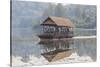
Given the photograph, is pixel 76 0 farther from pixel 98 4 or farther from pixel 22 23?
pixel 22 23

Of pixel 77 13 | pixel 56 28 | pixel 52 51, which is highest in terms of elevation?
pixel 77 13

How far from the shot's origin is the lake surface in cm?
156

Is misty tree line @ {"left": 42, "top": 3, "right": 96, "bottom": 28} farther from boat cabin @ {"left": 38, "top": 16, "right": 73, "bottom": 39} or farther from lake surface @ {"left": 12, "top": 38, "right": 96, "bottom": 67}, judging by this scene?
lake surface @ {"left": 12, "top": 38, "right": 96, "bottom": 67}

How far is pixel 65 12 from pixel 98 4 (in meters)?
0.35

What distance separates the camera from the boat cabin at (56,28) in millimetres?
1624

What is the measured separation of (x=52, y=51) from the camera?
1.65 m

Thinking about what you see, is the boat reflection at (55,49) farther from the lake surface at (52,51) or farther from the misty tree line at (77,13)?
the misty tree line at (77,13)

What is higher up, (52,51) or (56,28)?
(56,28)

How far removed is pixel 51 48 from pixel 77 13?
0.41 meters

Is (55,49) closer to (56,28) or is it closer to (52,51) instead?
(52,51)

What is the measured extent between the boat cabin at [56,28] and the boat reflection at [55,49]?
53mm

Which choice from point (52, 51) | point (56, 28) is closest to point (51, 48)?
point (52, 51)

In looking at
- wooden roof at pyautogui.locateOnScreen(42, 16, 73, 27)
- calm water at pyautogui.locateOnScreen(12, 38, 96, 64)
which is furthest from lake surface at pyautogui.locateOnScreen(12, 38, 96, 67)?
wooden roof at pyautogui.locateOnScreen(42, 16, 73, 27)

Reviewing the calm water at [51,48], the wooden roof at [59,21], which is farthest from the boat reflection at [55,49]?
the wooden roof at [59,21]
